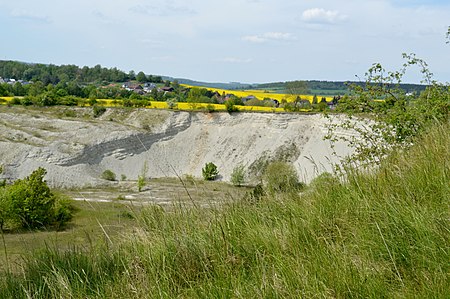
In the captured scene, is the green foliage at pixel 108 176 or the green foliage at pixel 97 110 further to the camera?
the green foliage at pixel 97 110

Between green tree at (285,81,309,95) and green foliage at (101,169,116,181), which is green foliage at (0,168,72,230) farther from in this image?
green tree at (285,81,309,95)

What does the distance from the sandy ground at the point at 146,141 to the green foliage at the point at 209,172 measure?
1365mm

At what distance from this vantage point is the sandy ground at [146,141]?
180ft

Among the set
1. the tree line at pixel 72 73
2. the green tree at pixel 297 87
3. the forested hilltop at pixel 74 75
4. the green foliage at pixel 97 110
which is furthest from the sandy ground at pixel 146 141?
the tree line at pixel 72 73

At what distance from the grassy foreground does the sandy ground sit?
48840 millimetres

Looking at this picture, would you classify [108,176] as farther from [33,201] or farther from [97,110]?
[33,201]

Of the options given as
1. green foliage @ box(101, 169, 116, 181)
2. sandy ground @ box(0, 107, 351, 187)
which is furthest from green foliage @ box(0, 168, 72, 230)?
green foliage @ box(101, 169, 116, 181)

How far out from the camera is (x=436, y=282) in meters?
2.97

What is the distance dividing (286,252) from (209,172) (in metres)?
52.6

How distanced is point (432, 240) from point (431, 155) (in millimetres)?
2300

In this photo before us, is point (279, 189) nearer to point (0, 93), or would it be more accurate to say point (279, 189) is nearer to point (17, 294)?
point (17, 294)

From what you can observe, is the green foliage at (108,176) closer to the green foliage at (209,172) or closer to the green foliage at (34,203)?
the green foliage at (209,172)

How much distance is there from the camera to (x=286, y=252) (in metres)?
3.91

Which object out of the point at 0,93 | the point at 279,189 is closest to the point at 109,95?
the point at 0,93
